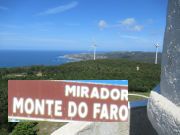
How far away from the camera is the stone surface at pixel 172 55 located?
176 inches

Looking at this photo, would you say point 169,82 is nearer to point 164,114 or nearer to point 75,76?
point 164,114

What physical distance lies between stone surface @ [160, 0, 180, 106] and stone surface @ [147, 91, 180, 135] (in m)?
0.13

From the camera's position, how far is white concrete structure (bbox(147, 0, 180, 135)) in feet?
14.2

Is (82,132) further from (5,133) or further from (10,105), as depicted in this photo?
(5,133)

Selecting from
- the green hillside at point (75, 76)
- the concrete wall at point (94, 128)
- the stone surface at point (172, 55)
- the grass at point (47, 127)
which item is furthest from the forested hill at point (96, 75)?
the stone surface at point (172, 55)

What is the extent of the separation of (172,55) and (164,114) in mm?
821

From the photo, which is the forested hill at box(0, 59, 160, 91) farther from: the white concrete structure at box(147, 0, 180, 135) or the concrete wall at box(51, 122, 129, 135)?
the white concrete structure at box(147, 0, 180, 135)

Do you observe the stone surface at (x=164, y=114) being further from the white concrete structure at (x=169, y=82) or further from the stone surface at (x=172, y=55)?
the stone surface at (x=172, y=55)

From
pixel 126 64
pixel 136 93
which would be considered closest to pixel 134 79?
pixel 136 93

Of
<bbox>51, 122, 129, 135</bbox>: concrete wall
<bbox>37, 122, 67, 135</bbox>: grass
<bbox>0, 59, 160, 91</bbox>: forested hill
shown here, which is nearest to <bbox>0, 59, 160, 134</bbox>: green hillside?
<bbox>0, 59, 160, 91</bbox>: forested hill

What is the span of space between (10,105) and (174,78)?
4.20 m

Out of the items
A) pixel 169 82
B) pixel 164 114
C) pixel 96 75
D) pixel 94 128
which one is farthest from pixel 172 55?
pixel 96 75

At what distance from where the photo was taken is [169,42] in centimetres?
472

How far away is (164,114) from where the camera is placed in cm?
440
